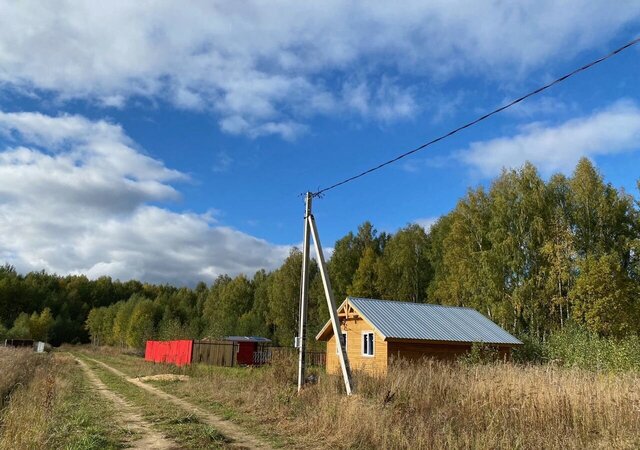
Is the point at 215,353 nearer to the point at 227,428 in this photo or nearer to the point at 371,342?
the point at 371,342

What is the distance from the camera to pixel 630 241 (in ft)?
98.1

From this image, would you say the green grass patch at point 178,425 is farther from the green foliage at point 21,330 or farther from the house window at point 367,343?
the green foliage at point 21,330

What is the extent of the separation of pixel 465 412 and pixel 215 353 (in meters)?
28.8

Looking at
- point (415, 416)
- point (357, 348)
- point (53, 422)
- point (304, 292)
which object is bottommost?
point (53, 422)

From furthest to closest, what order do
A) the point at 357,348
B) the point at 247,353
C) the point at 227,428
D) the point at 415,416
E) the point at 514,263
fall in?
the point at 247,353 < the point at 514,263 < the point at 357,348 < the point at 227,428 < the point at 415,416

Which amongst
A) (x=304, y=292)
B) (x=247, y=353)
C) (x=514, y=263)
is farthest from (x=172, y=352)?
(x=304, y=292)

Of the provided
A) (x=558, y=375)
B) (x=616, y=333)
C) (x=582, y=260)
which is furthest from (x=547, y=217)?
(x=558, y=375)

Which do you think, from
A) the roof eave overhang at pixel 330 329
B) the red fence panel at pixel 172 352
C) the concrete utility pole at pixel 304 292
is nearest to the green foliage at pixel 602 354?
the concrete utility pole at pixel 304 292

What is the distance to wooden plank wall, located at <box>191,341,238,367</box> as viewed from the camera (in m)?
34.1

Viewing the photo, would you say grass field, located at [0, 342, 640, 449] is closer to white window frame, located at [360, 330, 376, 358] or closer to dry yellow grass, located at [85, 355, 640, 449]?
dry yellow grass, located at [85, 355, 640, 449]

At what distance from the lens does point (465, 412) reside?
910cm

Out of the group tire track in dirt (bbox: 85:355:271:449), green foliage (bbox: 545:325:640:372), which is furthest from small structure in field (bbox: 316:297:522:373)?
tire track in dirt (bbox: 85:355:271:449)

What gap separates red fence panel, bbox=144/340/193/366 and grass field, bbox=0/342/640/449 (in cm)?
2463

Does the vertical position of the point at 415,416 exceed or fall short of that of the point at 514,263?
it falls short
